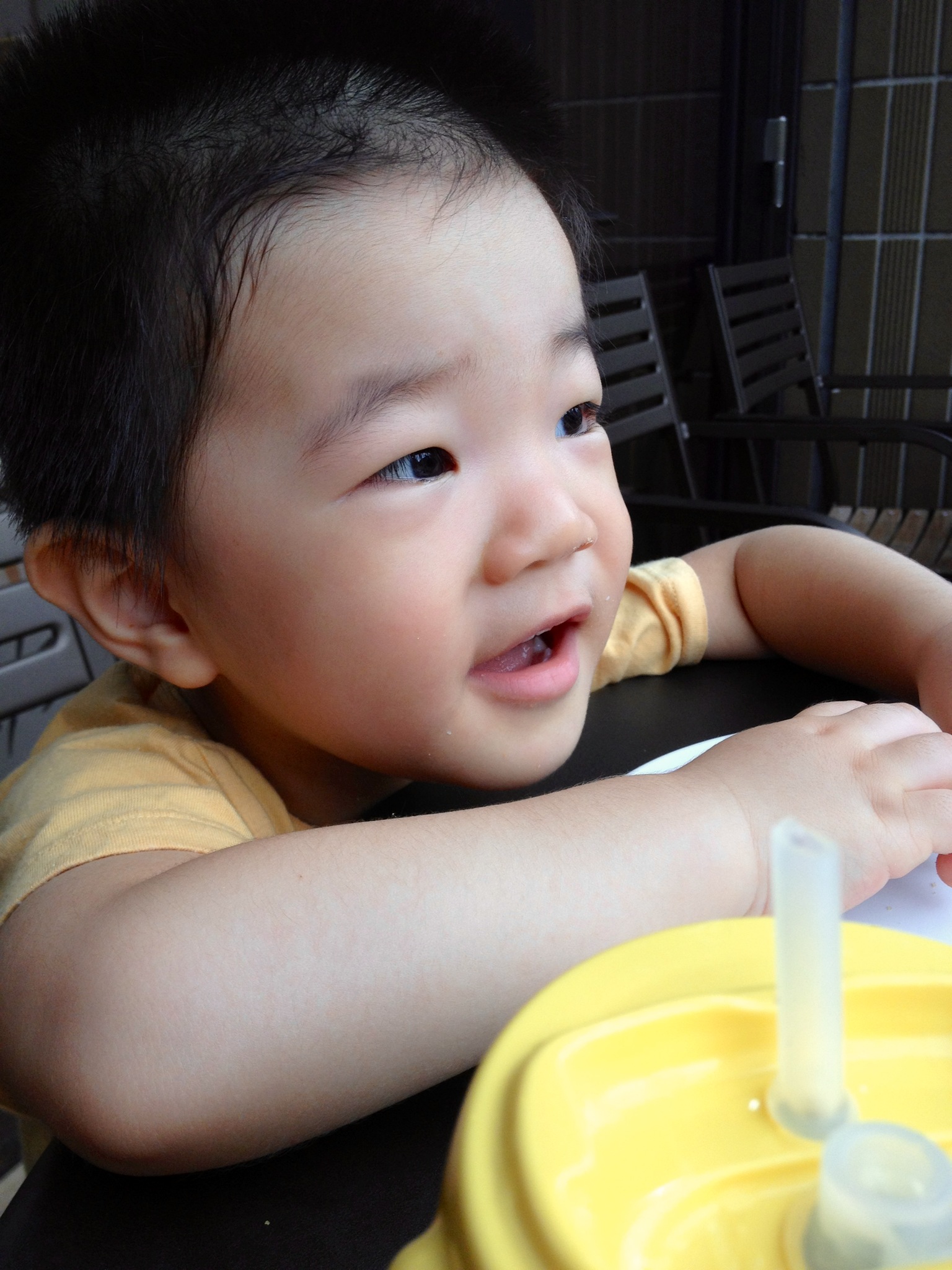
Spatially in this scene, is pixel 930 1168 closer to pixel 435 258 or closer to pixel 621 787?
pixel 621 787

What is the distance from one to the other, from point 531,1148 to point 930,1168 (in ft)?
0.22

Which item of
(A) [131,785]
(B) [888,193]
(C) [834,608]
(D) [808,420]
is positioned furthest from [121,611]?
(B) [888,193]

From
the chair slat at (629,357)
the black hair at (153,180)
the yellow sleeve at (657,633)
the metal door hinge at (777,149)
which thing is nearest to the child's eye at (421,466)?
the black hair at (153,180)

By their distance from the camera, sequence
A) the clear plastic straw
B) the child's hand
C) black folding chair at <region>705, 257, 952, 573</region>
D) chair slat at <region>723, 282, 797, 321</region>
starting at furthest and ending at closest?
chair slat at <region>723, 282, 797, 321</region> → black folding chair at <region>705, 257, 952, 573</region> → the child's hand → the clear plastic straw

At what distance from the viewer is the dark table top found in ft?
1.13

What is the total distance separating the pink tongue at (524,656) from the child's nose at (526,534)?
64mm

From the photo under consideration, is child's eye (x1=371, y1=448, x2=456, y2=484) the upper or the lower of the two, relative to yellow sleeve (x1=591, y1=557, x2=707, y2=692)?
upper

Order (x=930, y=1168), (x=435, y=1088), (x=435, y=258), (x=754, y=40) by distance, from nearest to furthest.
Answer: (x=930, y=1168)
(x=435, y=1088)
(x=435, y=258)
(x=754, y=40)

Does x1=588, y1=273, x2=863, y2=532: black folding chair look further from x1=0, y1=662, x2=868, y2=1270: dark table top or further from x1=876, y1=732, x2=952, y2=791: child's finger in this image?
x1=0, y1=662, x2=868, y2=1270: dark table top

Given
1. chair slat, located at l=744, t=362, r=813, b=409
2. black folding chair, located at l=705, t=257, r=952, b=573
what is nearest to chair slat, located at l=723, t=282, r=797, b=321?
black folding chair, located at l=705, t=257, r=952, b=573

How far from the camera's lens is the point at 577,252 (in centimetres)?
75

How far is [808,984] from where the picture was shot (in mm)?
188

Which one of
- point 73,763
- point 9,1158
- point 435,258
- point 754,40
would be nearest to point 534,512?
point 435,258

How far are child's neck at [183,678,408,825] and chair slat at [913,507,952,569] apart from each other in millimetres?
1769
